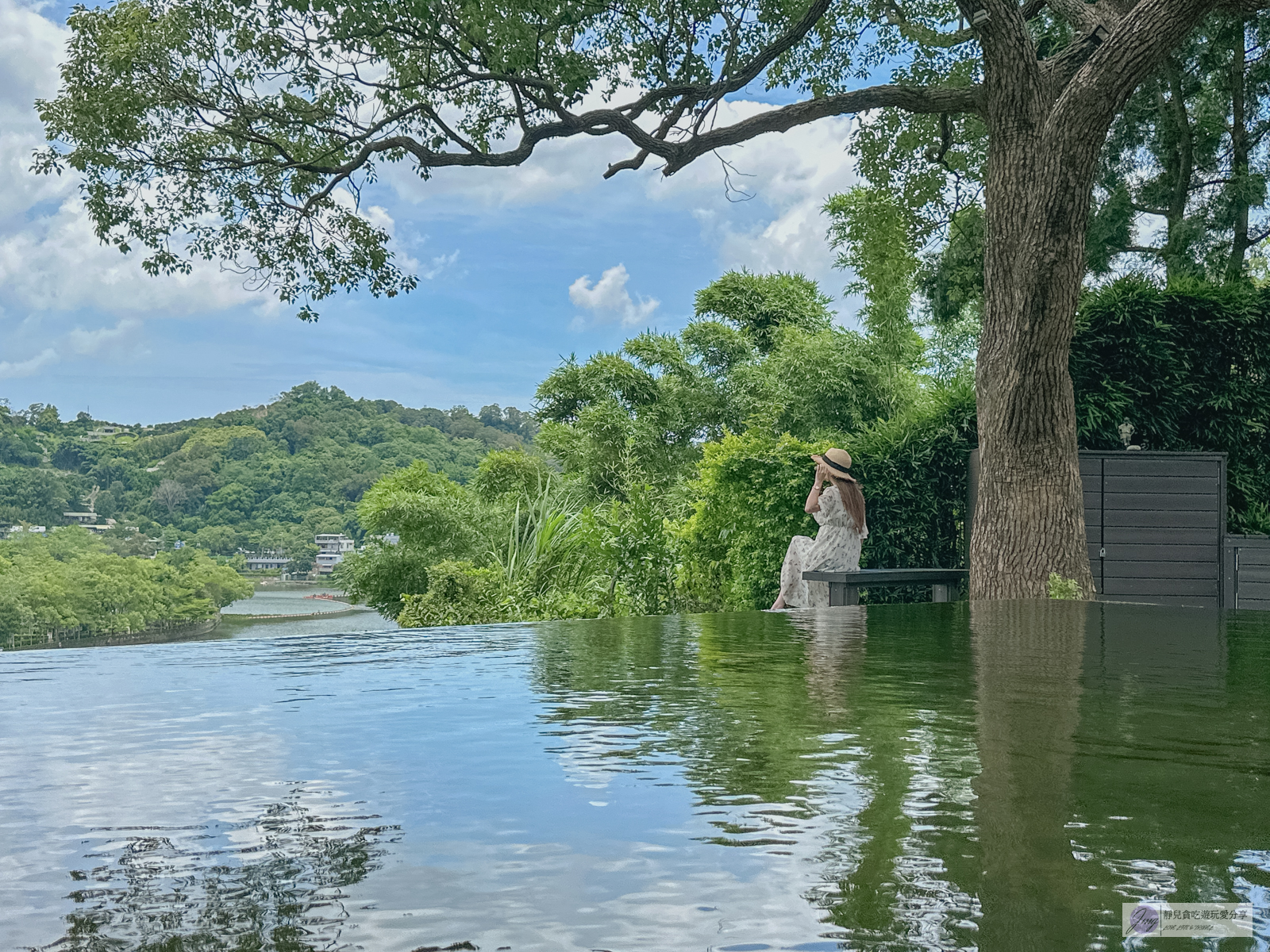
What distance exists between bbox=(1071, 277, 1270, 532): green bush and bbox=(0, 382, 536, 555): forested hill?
3372 centimetres

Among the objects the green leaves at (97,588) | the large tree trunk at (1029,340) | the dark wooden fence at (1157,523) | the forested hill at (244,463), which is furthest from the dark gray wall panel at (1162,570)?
the green leaves at (97,588)

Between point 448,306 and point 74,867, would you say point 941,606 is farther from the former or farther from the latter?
point 448,306

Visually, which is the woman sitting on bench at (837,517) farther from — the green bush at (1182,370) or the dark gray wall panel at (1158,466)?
the green bush at (1182,370)

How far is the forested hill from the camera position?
152 feet

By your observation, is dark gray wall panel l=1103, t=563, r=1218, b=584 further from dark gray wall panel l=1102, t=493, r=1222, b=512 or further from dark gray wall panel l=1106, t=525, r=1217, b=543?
dark gray wall panel l=1102, t=493, r=1222, b=512

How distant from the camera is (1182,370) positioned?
9.84 metres

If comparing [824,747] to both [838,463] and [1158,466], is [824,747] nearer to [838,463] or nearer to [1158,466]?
[838,463]

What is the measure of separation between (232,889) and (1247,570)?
1043cm

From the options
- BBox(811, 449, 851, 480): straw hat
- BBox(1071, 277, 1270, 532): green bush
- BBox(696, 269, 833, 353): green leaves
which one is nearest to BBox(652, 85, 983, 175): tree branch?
BBox(811, 449, 851, 480): straw hat

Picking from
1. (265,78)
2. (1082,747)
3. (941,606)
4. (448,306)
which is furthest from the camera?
(448,306)

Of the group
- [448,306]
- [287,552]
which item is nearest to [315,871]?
[287,552]

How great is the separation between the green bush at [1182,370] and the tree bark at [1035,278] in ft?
9.84

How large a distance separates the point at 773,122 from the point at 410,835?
7.78 m

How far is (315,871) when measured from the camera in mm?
465
